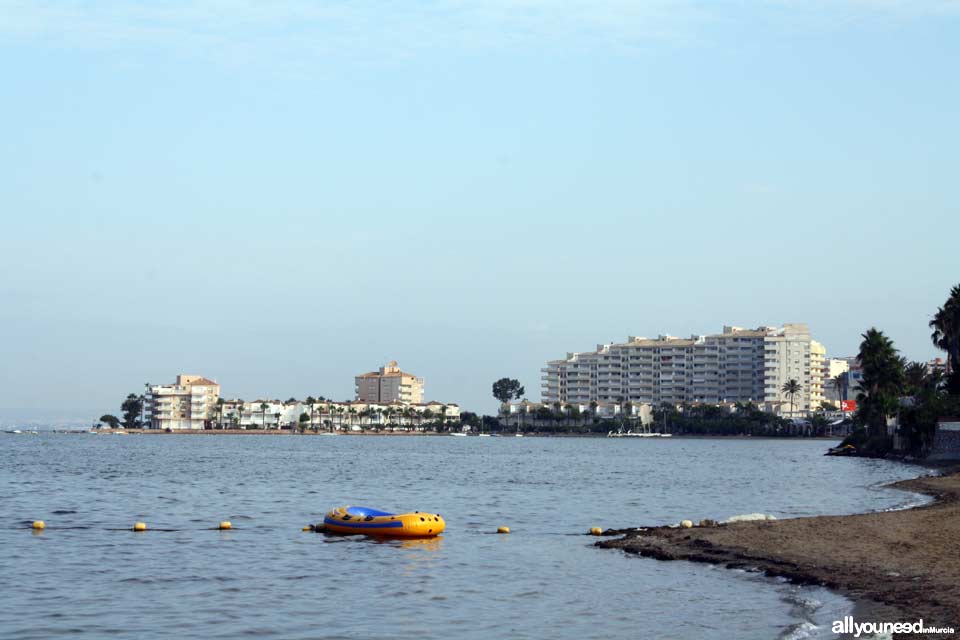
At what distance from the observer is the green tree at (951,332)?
352 ft

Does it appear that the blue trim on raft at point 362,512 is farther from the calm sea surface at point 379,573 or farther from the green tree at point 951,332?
the green tree at point 951,332

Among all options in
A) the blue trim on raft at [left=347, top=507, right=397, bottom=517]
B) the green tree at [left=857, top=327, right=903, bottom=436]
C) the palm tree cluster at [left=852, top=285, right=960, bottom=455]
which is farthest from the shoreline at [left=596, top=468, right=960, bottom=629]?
the green tree at [left=857, top=327, right=903, bottom=436]

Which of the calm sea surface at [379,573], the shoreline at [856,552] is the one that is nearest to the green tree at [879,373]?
the calm sea surface at [379,573]

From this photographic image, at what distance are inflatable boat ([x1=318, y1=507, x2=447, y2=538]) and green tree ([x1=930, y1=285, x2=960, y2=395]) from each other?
78555mm

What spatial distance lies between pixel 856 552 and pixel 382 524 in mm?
16960

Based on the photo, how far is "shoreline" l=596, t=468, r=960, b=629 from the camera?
24000 mm

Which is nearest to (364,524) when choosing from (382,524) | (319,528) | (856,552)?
(382,524)

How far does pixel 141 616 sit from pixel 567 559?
44.1 ft

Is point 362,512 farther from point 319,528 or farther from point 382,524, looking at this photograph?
point 319,528

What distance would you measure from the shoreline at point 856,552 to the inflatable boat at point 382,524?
6447 mm

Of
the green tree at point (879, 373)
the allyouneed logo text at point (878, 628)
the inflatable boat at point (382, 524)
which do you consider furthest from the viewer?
the green tree at point (879, 373)

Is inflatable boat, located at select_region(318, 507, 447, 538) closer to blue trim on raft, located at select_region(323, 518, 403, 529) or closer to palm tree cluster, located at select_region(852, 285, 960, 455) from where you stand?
blue trim on raft, located at select_region(323, 518, 403, 529)

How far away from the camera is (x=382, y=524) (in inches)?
1656

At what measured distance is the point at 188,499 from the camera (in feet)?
202
